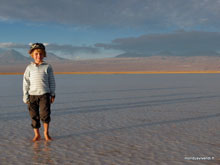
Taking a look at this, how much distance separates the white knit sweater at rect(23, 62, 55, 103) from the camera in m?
3.52

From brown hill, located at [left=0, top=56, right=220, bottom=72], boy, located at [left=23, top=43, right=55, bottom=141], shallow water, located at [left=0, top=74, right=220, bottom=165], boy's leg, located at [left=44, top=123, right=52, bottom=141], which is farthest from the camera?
brown hill, located at [left=0, top=56, right=220, bottom=72]

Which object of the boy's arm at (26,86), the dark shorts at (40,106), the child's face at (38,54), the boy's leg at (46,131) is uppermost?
the child's face at (38,54)

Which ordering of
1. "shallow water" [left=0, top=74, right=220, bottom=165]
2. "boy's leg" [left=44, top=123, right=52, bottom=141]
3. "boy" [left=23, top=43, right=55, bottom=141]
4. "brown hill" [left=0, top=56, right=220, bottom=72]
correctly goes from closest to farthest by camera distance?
"shallow water" [left=0, top=74, right=220, bottom=165], "boy" [left=23, top=43, right=55, bottom=141], "boy's leg" [left=44, top=123, right=52, bottom=141], "brown hill" [left=0, top=56, right=220, bottom=72]

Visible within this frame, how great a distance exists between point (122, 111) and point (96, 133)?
2083mm

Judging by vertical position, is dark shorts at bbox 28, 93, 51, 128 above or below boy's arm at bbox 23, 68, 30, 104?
below

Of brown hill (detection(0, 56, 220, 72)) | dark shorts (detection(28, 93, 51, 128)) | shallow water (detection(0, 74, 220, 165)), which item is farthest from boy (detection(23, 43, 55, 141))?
brown hill (detection(0, 56, 220, 72))

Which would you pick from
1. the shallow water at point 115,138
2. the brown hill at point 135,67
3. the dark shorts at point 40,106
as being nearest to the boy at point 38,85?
the dark shorts at point 40,106

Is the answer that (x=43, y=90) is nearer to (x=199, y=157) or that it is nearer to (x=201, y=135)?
(x=199, y=157)

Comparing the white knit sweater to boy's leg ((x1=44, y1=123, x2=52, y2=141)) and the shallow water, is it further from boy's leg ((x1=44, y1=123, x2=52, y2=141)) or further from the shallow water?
the shallow water

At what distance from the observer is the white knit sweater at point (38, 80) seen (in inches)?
138

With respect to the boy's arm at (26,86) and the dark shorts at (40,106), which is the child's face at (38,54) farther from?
the dark shorts at (40,106)

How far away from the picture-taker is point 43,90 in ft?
11.6

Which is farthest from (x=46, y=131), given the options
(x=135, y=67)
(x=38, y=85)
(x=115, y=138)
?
(x=135, y=67)

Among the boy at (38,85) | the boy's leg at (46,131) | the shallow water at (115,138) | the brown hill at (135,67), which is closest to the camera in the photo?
the shallow water at (115,138)
